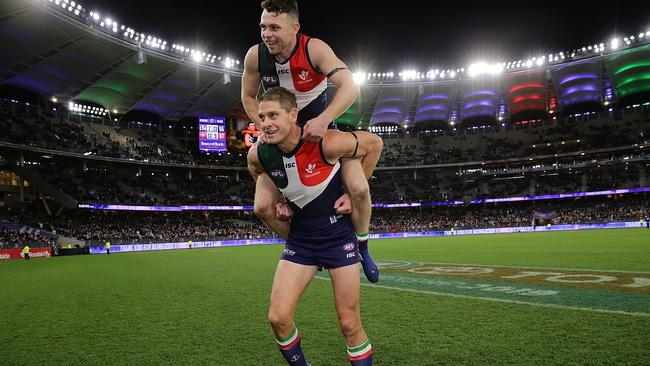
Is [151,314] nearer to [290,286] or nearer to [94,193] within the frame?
[290,286]

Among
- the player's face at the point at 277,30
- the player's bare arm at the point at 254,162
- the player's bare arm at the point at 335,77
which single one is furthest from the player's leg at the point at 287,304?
the player's face at the point at 277,30

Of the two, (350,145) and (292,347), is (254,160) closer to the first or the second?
(350,145)

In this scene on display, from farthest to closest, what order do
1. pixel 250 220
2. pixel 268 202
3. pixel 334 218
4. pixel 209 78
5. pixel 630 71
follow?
1. pixel 250 220
2. pixel 630 71
3. pixel 209 78
4. pixel 268 202
5. pixel 334 218

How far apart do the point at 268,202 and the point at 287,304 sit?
1030 millimetres

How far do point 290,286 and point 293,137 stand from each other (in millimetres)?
1372

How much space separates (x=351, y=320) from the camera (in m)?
3.99

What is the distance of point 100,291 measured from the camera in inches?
500

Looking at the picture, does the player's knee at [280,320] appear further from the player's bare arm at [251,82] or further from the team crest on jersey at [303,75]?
the team crest on jersey at [303,75]

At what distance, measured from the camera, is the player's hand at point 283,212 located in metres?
4.26

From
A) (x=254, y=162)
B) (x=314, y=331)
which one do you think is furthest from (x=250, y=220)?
(x=254, y=162)

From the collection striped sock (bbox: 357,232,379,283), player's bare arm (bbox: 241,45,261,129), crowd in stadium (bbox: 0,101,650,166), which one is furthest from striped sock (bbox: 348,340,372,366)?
crowd in stadium (bbox: 0,101,650,166)

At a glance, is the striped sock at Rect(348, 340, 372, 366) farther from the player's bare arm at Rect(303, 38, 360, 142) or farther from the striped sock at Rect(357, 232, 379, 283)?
the player's bare arm at Rect(303, 38, 360, 142)

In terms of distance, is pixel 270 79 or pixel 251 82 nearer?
pixel 270 79

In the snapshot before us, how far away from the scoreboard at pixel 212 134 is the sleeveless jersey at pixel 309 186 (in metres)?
58.2
